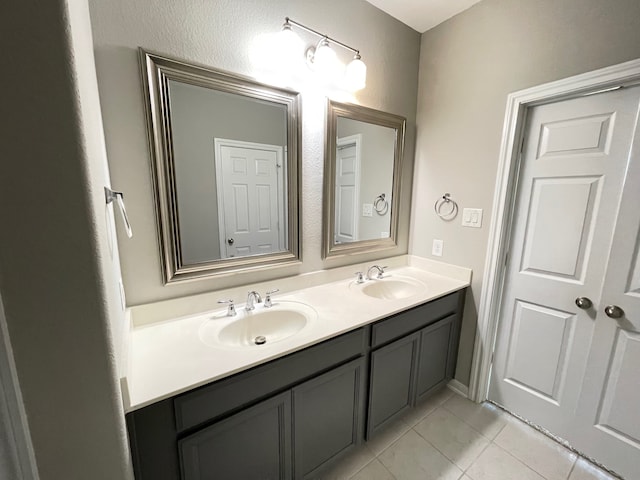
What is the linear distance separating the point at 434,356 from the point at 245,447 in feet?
4.03

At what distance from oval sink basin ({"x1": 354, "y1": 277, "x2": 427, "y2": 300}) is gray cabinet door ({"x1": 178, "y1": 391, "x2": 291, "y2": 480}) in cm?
91

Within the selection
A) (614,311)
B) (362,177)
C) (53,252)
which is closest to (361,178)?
(362,177)

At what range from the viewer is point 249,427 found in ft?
3.16

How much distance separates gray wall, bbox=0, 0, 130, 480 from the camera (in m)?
0.48

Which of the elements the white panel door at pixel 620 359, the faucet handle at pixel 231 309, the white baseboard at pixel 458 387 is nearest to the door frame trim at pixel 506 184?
the white baseboard at pixel 458 387

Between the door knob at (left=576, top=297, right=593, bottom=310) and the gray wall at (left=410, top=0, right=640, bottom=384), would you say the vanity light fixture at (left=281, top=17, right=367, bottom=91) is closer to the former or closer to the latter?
the gray wall at (left=410, top=0, right=640, bottom=384)

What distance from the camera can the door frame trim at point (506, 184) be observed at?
47.1 inches

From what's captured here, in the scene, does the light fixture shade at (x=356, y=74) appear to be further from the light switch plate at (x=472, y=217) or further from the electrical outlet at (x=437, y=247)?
the electrical outlet at (x=437, y=247)

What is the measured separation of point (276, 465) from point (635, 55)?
2.27 m

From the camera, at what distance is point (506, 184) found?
152 cm

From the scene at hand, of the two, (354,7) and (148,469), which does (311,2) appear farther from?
(148,469)

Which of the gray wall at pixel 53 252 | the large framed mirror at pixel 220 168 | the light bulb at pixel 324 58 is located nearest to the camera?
the gray wall at pixel 53 252

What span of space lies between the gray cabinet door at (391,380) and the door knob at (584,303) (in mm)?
820

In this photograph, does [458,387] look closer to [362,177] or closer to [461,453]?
[461,453]
